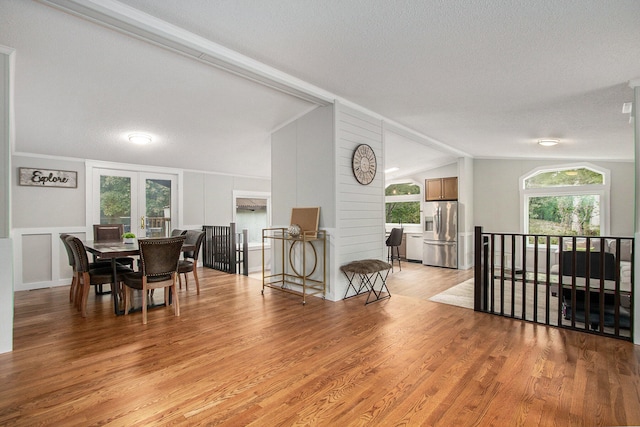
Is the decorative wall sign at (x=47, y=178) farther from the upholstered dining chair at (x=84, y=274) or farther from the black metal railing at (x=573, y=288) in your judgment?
the black metal railing at (x=573, y=288)

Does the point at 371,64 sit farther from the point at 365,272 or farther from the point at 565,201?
the point at 565,201

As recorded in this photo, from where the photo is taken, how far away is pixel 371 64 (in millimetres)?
3031

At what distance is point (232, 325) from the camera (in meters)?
3.23

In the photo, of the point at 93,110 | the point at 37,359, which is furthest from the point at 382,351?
the point at 93,110

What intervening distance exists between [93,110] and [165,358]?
3343 millimetres

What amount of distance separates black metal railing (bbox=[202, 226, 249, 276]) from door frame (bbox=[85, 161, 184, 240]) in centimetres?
69

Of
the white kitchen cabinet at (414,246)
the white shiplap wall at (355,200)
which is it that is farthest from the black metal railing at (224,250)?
the white kitchen cabinet at (414,246)

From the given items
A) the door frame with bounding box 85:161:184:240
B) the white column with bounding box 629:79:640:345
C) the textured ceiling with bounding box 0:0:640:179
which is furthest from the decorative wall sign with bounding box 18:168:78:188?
the white column with bounding box 629:79:640:345

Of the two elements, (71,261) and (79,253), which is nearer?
(79,253)

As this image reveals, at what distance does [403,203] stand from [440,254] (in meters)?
2.04

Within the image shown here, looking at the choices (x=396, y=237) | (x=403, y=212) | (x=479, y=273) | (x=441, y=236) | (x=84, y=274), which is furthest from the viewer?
(x=403, y=212)

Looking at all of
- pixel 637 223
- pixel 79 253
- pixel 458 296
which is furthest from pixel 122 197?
pixel 637 223

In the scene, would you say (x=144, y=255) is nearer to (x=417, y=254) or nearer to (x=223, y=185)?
(x=223, y=185)

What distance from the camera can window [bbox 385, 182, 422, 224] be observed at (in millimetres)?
8406
